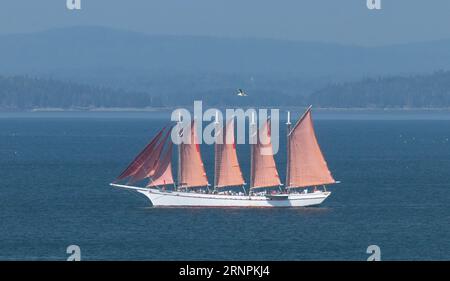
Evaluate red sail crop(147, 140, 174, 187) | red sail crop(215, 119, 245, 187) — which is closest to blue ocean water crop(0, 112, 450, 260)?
red sail crop(147, 140, 174, 187)

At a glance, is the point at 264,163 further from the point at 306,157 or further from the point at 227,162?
the point at 306,157

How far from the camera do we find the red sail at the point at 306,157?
3290 inches

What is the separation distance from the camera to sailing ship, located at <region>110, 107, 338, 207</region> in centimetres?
8181

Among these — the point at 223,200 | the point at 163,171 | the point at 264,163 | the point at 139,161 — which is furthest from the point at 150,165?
the point at 264,163

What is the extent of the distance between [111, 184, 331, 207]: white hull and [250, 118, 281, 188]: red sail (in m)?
1.10

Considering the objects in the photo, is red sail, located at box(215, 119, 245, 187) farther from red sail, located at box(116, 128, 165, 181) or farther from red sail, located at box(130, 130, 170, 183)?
red sail, located at box(116, 128, 165, 181)

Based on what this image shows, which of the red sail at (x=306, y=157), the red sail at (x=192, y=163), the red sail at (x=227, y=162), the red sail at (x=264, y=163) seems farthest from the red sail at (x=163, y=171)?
the red sail at (x=306, y=157)

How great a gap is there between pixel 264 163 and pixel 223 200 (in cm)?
365

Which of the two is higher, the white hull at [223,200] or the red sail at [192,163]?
the red sail at [192,163]

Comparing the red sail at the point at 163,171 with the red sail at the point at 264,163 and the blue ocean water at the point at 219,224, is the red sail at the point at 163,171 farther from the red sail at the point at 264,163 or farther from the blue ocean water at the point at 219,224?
the red sail at the point at 264,163

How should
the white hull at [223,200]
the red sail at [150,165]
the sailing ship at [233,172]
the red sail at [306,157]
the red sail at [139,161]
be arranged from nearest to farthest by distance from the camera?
the red sail at [139,161] → the red sail at [150,165] → the sailing ship at [233,172] → the white hull at [223,200] → the red sail at [306,157]

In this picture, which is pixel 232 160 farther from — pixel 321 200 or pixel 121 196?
pixel 121 196

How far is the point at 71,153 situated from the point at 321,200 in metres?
86.0
